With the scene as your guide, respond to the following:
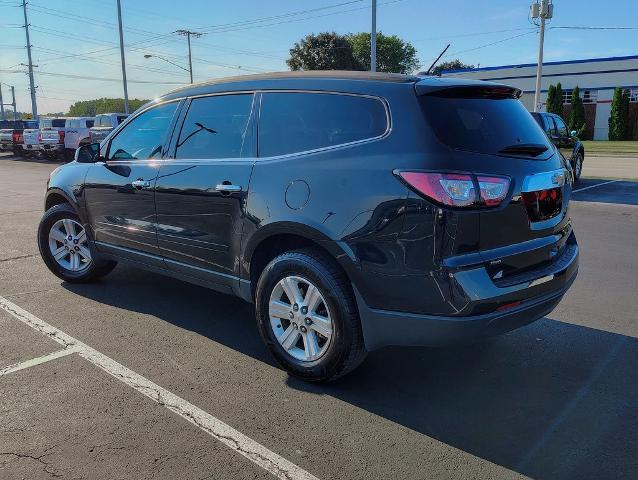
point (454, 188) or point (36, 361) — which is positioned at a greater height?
point (454, 188)

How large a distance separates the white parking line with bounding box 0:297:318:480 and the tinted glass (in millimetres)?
1625

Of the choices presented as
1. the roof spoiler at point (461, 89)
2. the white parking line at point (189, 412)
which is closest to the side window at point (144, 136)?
the white parking line at point (189, 412)

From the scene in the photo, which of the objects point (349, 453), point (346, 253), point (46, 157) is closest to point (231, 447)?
point (349, 453)

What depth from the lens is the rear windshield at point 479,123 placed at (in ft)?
10.1

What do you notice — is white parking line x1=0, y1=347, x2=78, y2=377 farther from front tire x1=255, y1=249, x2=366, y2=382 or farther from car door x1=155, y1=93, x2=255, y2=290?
front tire x1=255, y1=249, x2=366, y2=382

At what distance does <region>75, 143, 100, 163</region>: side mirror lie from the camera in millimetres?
5098

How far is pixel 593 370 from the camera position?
11.9ft

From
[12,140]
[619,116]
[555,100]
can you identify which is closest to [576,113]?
[555,100]

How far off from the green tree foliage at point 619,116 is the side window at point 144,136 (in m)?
43.5

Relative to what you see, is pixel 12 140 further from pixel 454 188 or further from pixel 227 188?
pixel 454 188

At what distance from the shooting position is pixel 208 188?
392cm

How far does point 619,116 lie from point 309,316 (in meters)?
44.6

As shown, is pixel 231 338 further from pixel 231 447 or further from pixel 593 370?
pixel 593 370

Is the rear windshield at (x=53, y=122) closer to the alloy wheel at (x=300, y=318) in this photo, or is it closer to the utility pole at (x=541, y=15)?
the utility pole at (x=541, y=15)
